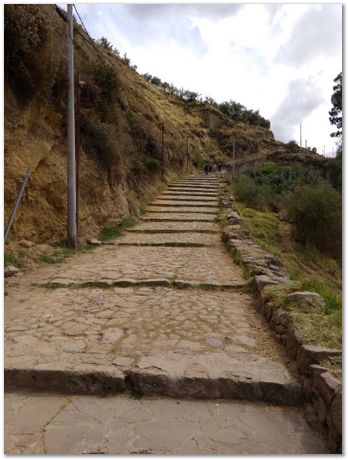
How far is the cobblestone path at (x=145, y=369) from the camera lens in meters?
2.52

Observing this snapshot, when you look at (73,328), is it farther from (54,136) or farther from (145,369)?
(54,136)

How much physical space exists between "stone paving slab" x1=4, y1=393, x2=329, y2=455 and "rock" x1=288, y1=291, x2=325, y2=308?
4.55ft

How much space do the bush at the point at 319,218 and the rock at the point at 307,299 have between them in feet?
40.6

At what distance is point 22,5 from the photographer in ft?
24.7

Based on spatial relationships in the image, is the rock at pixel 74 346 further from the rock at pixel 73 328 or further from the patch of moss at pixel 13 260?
the patch of moss at pixel 13 260

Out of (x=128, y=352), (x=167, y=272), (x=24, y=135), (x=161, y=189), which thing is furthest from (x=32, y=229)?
(x=161, y=189)

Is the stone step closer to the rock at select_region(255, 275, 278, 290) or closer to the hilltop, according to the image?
the hilltop

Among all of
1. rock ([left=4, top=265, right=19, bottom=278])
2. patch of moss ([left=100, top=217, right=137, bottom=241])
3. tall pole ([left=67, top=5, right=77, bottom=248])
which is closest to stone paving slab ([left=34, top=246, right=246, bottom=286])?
rock ([left=4, top=265, right=19, bottom=278])

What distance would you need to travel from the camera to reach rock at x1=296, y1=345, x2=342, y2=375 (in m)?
2.99

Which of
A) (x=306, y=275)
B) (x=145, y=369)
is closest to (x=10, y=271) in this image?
(x=145, y=369)

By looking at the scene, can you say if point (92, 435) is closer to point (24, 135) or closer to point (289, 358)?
point (289, 358)

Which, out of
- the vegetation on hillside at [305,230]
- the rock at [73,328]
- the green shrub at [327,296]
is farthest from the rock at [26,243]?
the vegetation on hillside at [305,230]

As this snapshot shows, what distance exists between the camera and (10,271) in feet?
20.0

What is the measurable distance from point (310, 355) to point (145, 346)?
1524 mm
